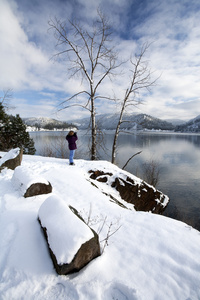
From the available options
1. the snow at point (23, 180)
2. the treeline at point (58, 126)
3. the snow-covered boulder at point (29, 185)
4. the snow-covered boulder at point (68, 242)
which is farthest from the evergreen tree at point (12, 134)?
the snow-covered boulder at point (68, 242)

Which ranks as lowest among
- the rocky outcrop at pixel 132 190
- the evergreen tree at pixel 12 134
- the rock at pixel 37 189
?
the rocky outcrop at pixel 132 190

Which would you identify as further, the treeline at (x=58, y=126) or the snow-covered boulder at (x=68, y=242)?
the treeline at (x=58, y=126)

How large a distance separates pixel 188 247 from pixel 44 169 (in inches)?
254

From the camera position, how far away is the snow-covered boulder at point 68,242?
1979 millimetres

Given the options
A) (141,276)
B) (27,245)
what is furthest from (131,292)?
(27,245)

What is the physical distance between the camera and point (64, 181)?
5852mm

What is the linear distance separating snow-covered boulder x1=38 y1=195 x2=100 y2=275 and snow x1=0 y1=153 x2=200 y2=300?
96 millimetres

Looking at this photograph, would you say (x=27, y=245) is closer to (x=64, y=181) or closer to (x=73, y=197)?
(x=73, y=197)

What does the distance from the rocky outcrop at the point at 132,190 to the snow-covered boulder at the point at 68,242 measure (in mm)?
5323

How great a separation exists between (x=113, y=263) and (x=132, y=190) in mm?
6252

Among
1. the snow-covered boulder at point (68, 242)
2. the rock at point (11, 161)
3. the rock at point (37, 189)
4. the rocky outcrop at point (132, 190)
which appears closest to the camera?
the snow-covered boulder at point (68, 242)

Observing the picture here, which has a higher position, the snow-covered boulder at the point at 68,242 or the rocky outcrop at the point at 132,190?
the snow-covered boulder at the point at 68,242

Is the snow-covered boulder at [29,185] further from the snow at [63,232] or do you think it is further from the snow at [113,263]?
the snow at [63,232]

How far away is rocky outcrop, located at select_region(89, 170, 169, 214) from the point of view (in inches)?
316
